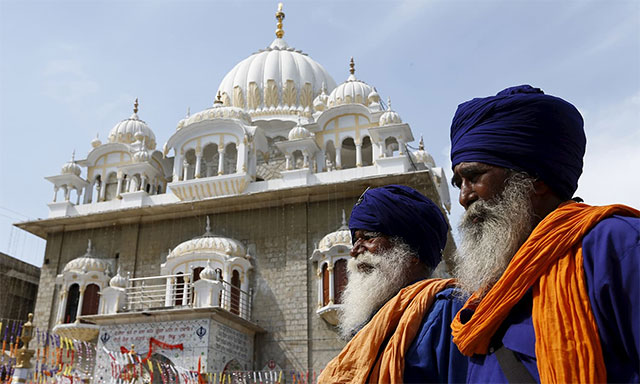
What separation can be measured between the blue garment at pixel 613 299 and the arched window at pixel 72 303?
16.3 metres

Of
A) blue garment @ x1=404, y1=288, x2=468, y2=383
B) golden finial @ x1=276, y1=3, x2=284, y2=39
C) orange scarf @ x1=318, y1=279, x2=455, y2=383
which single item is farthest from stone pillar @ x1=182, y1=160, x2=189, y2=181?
blue garment @ x1=404, y1=288, x2=468, y2=383

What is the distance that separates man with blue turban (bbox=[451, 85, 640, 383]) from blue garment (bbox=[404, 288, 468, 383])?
0.41 feet

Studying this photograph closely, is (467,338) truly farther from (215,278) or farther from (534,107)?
(215,278)

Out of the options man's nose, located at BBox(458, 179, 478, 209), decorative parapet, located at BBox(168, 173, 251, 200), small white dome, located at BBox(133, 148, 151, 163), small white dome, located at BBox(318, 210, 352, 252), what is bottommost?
man's nose, located at BBox(458, 179, 478, 209)

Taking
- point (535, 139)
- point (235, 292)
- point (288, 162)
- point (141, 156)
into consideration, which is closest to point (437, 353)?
point (535, 139)

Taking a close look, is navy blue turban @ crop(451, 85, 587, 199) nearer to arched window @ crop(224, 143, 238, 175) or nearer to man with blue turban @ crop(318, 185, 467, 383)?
man with blue turban @ crop(318, 185, 467, 383)

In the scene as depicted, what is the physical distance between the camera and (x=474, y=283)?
58.1 inches

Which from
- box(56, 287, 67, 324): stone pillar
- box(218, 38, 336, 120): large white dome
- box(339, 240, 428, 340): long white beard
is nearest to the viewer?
box(339, 240, 428, 340): long white beard

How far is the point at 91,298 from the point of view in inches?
624

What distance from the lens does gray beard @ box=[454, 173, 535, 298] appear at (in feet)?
4.73

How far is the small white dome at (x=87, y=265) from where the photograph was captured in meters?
15.8

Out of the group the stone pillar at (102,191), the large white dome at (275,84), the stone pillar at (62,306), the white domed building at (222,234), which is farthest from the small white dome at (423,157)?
the stone pillar at (62,306)

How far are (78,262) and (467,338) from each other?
52.8 ft

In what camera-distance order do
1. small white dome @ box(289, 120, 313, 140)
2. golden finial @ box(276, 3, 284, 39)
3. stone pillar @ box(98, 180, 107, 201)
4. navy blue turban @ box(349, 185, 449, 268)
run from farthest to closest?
1. golden finial @ box(276, 3, 284, 39)
2. stone pillar @ box(98, 180, 107, 201)
3. small white dome @ box(289, 120, 313, 140)
4. navy blue turban @ box(349, 185, 449, 268)
